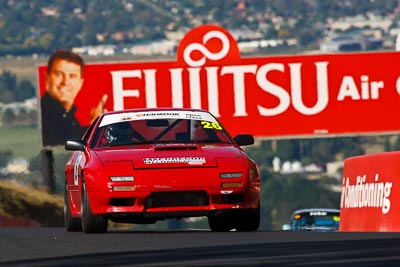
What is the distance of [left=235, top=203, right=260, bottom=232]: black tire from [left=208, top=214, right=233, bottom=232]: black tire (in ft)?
0.93

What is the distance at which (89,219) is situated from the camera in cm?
1723

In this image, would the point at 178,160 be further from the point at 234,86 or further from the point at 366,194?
the point at 234,86

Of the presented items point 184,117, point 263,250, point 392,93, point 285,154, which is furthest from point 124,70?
point 285,154

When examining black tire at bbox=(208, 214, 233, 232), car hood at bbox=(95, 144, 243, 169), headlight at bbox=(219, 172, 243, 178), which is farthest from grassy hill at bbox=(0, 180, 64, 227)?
headlight at bbox=(219, 172, 243, 178)

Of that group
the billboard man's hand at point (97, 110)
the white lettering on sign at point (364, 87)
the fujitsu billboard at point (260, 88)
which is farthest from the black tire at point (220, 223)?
the white lettering on sign at point (364, 87)

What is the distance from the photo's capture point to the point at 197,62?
1687 inches

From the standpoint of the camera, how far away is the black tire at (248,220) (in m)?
17.4

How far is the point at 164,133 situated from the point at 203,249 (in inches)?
162

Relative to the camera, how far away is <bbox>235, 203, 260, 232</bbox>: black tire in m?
17.4

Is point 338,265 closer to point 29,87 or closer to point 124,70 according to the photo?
point 124,70

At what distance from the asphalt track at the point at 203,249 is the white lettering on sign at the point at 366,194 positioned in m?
4.55

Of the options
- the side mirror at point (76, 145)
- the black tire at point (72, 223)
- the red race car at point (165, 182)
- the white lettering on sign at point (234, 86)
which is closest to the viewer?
the red race car at point (165, 182)

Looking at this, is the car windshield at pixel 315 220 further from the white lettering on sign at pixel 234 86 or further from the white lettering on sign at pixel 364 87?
the white lettering on sign at pixel 364 87

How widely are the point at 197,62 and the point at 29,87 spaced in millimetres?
129689
